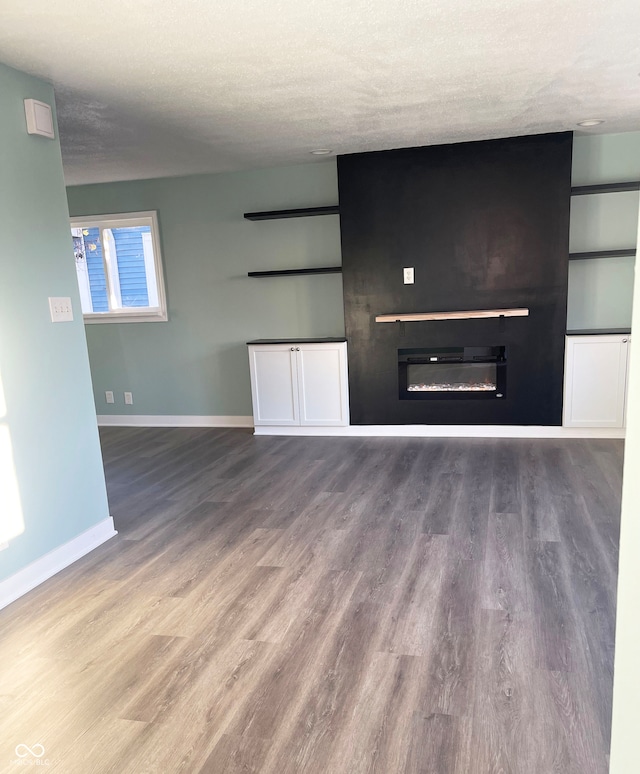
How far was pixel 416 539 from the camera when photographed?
3.00 m

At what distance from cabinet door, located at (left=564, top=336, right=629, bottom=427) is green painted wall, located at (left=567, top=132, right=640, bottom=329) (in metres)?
0.41

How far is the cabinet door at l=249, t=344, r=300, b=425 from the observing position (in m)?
5.12

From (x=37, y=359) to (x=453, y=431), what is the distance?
3.39 metres

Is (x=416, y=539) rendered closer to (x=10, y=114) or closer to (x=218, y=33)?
(x=218, y=33)

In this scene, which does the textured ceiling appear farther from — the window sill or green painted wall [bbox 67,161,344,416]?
the window sill

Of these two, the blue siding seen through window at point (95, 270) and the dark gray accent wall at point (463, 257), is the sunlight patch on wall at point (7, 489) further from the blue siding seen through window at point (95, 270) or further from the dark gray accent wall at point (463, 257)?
the blue siding seen through window at point (95, 270)

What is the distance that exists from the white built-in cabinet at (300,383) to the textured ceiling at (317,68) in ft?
5.62

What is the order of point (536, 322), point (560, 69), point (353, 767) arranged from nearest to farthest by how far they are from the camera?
point (353, 767), point (560, 69), point (536, 322)

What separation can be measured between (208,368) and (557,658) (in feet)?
14.4

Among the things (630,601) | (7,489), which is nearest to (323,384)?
(7,489)

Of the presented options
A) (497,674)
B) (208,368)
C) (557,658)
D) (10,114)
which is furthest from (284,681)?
(208,368)

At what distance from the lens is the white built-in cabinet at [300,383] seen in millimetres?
5039

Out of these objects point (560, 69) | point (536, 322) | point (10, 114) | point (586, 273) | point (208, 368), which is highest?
point (560, 69)
